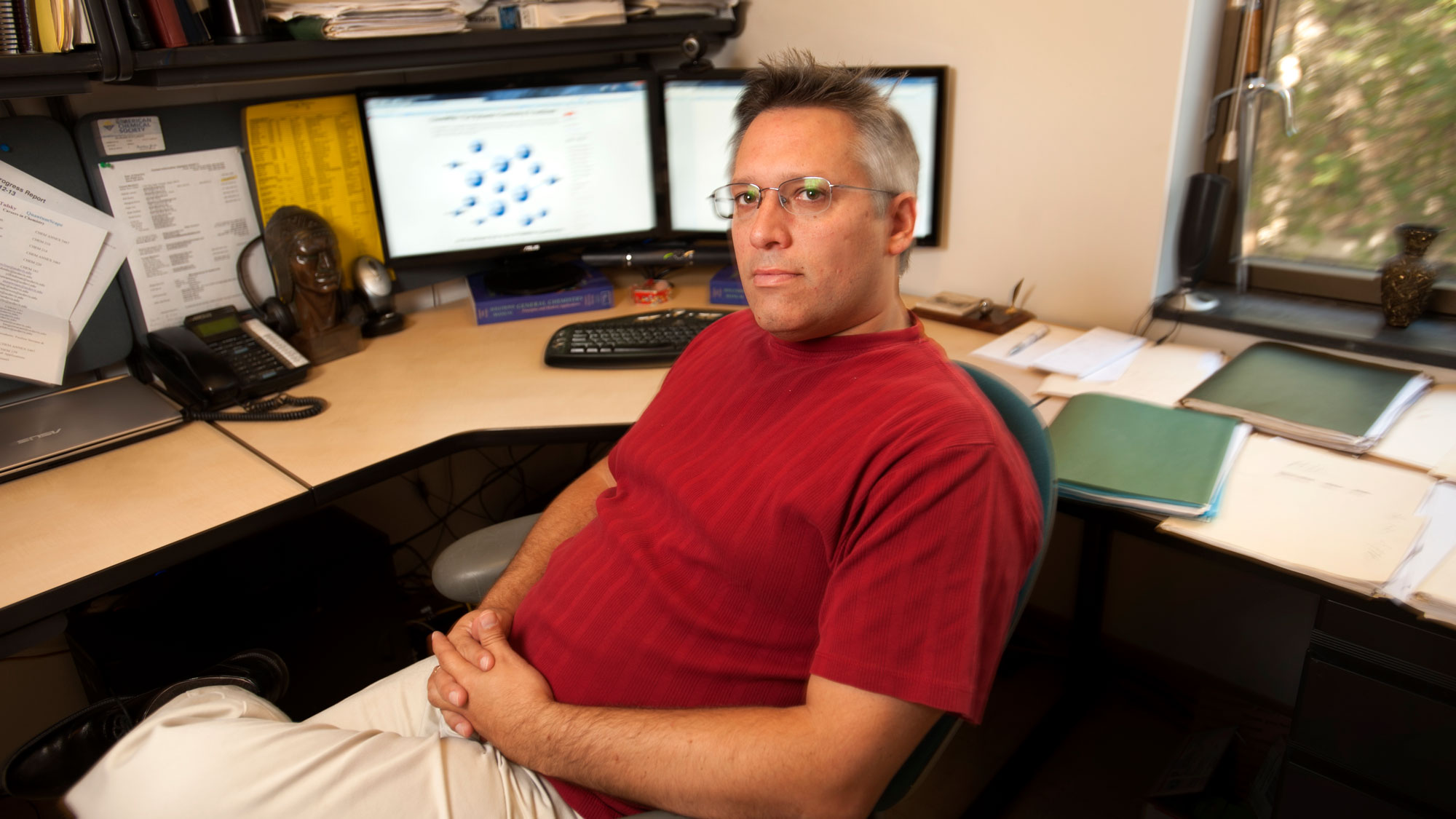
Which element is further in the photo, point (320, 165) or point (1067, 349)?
point (320, 165)

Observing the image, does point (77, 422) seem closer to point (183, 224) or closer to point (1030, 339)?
point (183, 224)

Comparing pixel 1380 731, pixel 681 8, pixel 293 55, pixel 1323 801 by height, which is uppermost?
pixel 681 8

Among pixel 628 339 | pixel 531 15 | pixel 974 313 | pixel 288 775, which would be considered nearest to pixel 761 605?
pixel 288 775

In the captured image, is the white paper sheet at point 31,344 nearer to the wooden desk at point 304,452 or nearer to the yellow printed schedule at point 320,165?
the wooden desk at point 304,452

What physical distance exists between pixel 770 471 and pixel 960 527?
0.81 ft

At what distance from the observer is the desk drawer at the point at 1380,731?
40.9 inches

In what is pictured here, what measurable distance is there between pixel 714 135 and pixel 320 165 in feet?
2.75

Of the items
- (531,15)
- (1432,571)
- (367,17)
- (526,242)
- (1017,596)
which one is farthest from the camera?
(526,242)

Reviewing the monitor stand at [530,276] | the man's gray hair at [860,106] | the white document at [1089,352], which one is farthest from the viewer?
the monitor stand at [530,276]

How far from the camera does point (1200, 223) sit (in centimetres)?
170

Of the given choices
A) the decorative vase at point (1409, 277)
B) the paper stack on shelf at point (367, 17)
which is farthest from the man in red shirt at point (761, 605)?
the decorative vase at point (1409, 277)

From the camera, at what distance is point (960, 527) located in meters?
0.86

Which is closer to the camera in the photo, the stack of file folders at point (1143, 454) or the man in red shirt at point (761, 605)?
the man in red shirt at point (761, 605)

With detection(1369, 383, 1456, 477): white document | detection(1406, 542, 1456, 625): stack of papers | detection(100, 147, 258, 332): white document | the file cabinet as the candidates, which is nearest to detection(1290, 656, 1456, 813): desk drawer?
the file cabinet
